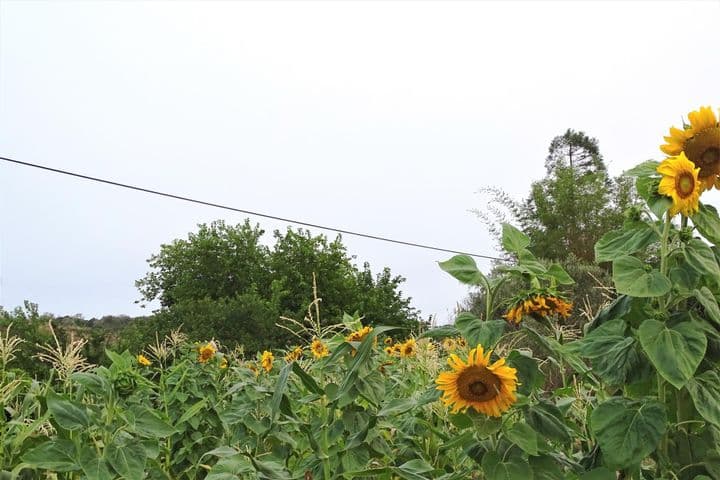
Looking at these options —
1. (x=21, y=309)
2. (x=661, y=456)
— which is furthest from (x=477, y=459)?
(x=21, y=309)

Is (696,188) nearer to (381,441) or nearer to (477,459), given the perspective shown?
(477,459)

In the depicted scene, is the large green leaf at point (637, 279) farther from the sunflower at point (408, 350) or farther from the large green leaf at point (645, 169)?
the sunflower at point (408, 350)

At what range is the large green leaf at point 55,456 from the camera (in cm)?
98

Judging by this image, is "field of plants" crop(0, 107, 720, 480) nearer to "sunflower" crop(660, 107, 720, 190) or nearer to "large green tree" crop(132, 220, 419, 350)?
"sunflower" crop(660, 107, 720, 190)

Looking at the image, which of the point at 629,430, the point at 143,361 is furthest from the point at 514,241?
the point at 143,361

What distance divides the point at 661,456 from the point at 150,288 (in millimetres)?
13436

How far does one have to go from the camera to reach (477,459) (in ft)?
3.14

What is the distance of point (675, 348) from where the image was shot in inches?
31.4

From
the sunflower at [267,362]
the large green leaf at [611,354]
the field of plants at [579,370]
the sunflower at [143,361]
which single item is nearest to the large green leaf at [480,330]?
the field of plants at [579,370]

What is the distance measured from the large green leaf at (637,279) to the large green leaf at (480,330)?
0.55 ft

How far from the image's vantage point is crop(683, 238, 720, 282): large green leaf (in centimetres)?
82

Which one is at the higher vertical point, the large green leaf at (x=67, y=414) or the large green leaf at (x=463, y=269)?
the large green leaf at (x=463, y=269)

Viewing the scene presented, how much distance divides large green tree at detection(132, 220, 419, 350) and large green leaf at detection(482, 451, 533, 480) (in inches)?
359

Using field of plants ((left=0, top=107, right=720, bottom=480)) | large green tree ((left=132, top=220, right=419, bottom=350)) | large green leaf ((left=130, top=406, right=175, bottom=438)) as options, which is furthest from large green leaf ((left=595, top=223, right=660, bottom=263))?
large green tree ((left=132, top=220, right=419, bottom=350))
